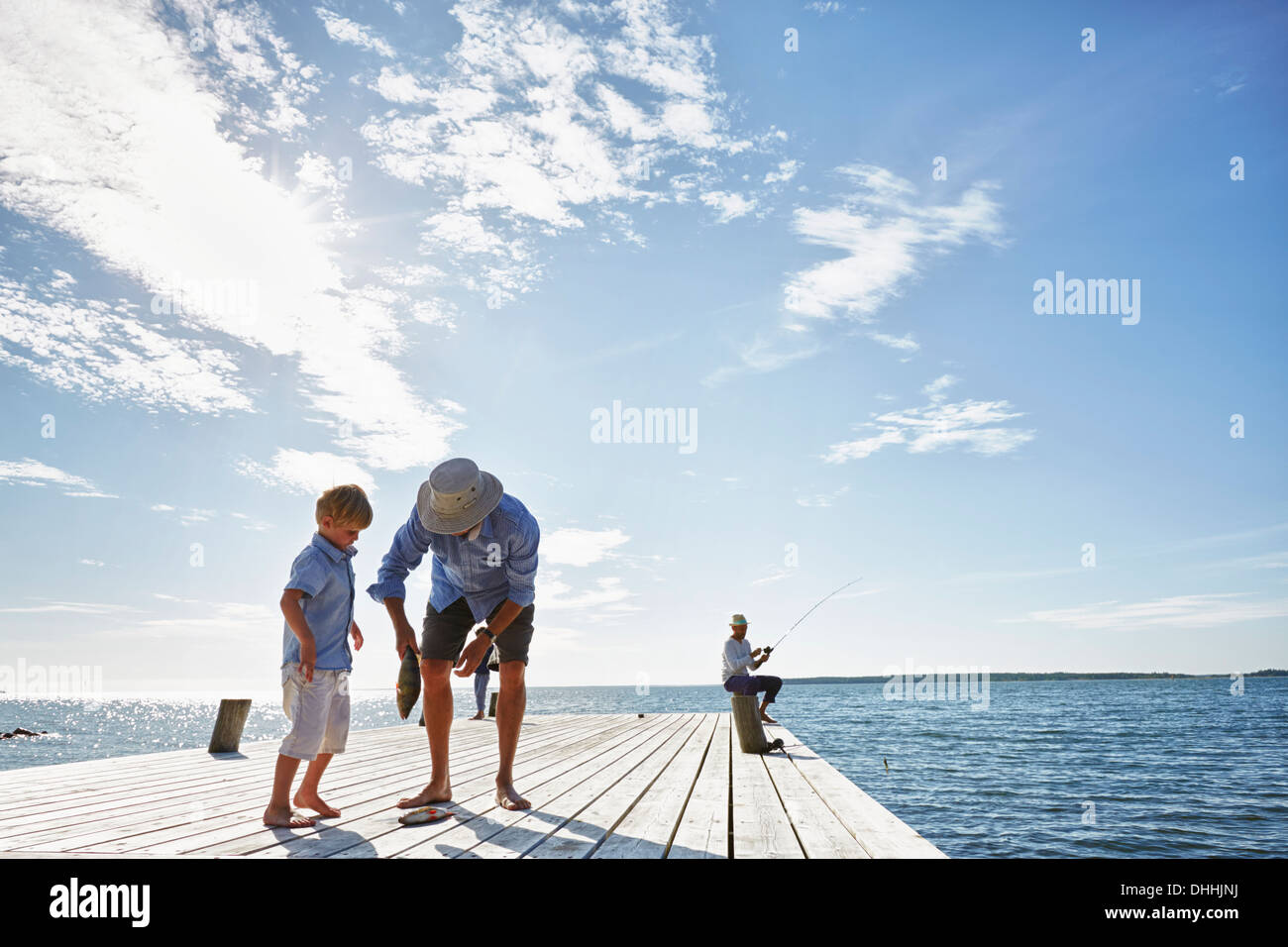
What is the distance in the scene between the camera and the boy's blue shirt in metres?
3.59

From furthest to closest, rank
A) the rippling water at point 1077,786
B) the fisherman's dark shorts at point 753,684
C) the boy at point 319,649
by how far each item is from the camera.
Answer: the rippling water at point 1077,786, the fisherman's dark shorts at point 753,684, the boy at point 319,649

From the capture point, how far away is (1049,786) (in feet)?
54.5

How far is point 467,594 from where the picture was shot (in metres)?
4.11

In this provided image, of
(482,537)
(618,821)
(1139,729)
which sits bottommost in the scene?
(1139,729)

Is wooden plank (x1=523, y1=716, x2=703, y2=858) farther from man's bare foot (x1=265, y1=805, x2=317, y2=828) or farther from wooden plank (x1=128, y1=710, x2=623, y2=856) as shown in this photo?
man's bare foot (x1=265, y1=805, x2=317, y2=828)

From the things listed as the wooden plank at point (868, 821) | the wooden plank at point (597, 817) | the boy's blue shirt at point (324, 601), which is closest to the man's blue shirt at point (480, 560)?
the boy's blue shirt at point (324, 601)

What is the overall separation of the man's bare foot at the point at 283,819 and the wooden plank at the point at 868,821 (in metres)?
2.42

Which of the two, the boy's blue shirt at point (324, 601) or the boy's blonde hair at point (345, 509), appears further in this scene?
the boy's blonde hair at point (345, 509)

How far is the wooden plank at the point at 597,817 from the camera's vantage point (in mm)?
2744

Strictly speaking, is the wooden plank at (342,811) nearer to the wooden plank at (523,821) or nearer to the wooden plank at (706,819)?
the wooden plank at (523,821)

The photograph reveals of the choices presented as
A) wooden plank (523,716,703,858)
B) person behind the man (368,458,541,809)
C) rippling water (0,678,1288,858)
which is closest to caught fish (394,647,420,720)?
person behind the man (368,458,541,809)
